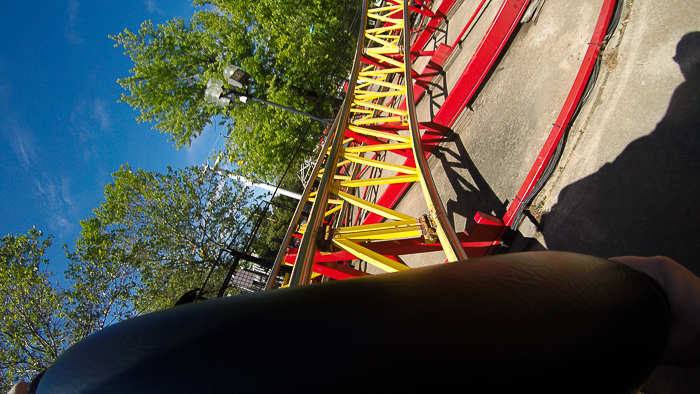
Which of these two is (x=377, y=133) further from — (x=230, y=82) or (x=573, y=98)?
(x=230, y=82)

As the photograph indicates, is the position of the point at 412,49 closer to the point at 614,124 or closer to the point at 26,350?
the point at 614,124

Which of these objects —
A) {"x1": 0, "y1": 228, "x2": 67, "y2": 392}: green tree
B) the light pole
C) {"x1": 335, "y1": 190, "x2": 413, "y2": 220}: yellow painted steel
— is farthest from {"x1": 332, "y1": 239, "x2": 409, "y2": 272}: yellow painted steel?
{"x1": 0, "y1": 228, "x2": 67, "y2": 392}: green tree

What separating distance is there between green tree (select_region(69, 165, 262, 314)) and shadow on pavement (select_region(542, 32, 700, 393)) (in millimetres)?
17539

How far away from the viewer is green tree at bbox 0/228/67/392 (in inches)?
516

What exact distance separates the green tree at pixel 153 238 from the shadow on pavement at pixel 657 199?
691 inches

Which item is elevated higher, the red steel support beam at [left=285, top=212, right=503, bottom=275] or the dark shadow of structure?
the dark shadow of structure

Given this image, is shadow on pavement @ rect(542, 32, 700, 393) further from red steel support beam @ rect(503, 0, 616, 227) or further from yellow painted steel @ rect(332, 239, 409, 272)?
yellow painted steel @ rect(332, 239, 409, 272)

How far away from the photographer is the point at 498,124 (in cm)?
506

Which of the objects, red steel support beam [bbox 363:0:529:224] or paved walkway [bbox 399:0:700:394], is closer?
paved walkway [bbox 399:0:700:394]

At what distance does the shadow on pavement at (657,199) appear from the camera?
2695 mm

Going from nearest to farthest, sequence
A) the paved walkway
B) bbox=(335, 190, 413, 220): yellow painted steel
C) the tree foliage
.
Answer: the paved walkway
bbox=(335, 190, 413, 220): yellow painted steel
the tree foliage

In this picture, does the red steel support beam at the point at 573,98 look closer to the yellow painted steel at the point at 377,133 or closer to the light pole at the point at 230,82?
the yellow painted steel at the point at 377,133

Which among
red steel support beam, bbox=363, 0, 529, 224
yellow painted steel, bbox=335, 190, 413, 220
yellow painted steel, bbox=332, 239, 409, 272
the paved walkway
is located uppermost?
red steel support beam, bbox=363, 0, 529, 224

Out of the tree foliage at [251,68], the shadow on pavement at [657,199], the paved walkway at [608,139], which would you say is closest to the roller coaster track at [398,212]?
the paved walkway at [608,139]
